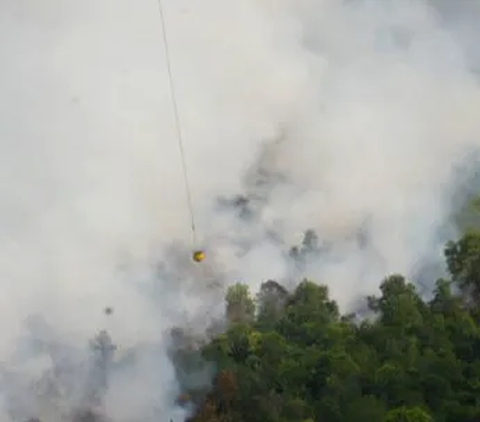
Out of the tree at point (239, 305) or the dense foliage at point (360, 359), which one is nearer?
the dense foliage at point (360, 359)

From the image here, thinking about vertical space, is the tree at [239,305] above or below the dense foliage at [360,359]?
above

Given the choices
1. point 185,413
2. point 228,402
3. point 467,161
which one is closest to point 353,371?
point 228,402

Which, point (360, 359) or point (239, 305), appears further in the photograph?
point (239, 305)

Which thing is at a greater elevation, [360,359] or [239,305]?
[239,305]

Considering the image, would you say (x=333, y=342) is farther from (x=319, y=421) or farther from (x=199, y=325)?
(x=199, y=325)

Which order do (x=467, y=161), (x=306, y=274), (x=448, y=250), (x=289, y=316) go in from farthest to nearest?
1. (x=467, y=161)
2. (x=306, y=274)
3. (x=448, y=250)
4. (x=289, y=316)

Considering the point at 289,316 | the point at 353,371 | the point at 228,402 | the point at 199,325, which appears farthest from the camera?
the point at 199,325

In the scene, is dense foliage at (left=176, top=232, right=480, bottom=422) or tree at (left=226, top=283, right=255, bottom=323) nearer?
dense foliage at (left=176, top=232, right=480, bottom=422)

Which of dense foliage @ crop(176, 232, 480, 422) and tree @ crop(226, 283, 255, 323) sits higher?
tree @ crop(226, 283, 255, 323)
